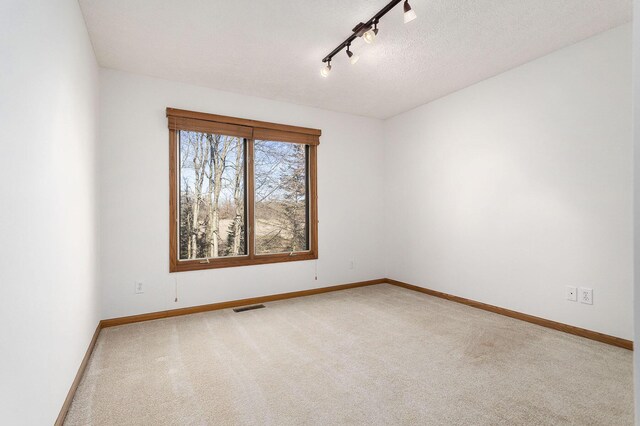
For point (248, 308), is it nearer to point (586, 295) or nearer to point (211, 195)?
point (211, 195)

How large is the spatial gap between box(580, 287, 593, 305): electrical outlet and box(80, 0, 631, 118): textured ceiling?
222cm

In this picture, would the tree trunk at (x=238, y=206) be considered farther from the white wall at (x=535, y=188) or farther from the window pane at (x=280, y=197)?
the white wall at (x=535, y=188)

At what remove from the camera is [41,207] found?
147 centimetres

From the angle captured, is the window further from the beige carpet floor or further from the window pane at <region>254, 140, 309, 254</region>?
the beige carpet floor

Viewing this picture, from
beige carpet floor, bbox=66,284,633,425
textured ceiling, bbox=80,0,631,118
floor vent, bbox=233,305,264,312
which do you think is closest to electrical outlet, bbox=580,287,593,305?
beige carpet floor, bbox=66,284,633,425

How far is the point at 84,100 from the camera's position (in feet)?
8.04

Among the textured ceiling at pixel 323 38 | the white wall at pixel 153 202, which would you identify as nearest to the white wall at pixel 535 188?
the textured ceiling at pixel 323 38

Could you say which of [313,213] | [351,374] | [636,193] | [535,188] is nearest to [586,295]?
[535,188]

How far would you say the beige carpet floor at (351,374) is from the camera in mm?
1770

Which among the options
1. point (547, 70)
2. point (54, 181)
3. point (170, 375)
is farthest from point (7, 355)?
point (547, 70)

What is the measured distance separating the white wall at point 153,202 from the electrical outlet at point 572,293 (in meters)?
2.74

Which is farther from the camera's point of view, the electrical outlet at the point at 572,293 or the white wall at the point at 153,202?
the white wall at the point at 153,202

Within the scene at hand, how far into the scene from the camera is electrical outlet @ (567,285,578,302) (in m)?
2.87

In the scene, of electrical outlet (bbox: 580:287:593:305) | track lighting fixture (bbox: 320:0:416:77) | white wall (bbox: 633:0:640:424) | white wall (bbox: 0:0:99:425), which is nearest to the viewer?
white wall (bbox: 633:0:640:424)
